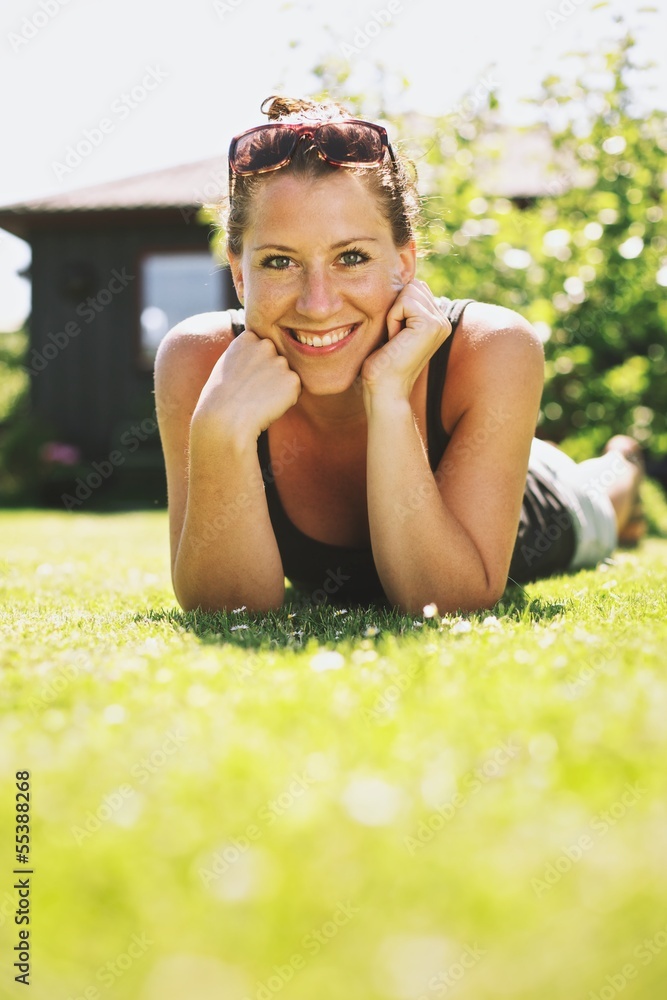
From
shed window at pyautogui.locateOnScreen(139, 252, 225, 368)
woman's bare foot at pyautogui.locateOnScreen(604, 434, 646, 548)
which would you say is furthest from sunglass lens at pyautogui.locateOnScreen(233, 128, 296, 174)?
shed window at pyautogui.locateOnScreen(139, 252, 225, 368)

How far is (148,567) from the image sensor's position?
17.7ft

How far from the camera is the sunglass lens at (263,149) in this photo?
3.21 meters

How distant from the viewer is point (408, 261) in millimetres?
3564

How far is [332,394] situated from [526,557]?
1.46 metres

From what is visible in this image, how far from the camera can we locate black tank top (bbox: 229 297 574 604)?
11.7 ft

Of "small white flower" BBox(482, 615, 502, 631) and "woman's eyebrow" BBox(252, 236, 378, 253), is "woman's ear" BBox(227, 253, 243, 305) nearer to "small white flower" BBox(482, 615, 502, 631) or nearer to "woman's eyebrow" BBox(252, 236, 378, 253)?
"woman's eyebrow" BBox(252, 236, 378, 253)

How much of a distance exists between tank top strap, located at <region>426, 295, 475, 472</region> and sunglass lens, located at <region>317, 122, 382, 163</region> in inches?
26.9

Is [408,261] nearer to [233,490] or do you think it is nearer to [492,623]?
[233,490]

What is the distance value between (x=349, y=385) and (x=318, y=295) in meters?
0.41

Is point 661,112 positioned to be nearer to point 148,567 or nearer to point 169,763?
point 148,567

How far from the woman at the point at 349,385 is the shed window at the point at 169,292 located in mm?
13093

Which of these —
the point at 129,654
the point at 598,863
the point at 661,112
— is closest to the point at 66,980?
the point at 598,863

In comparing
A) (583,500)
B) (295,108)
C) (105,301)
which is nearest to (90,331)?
(105,301)

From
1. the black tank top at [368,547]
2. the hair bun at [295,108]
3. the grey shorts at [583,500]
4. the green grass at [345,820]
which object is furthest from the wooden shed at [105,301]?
the green grass at [345,820]
